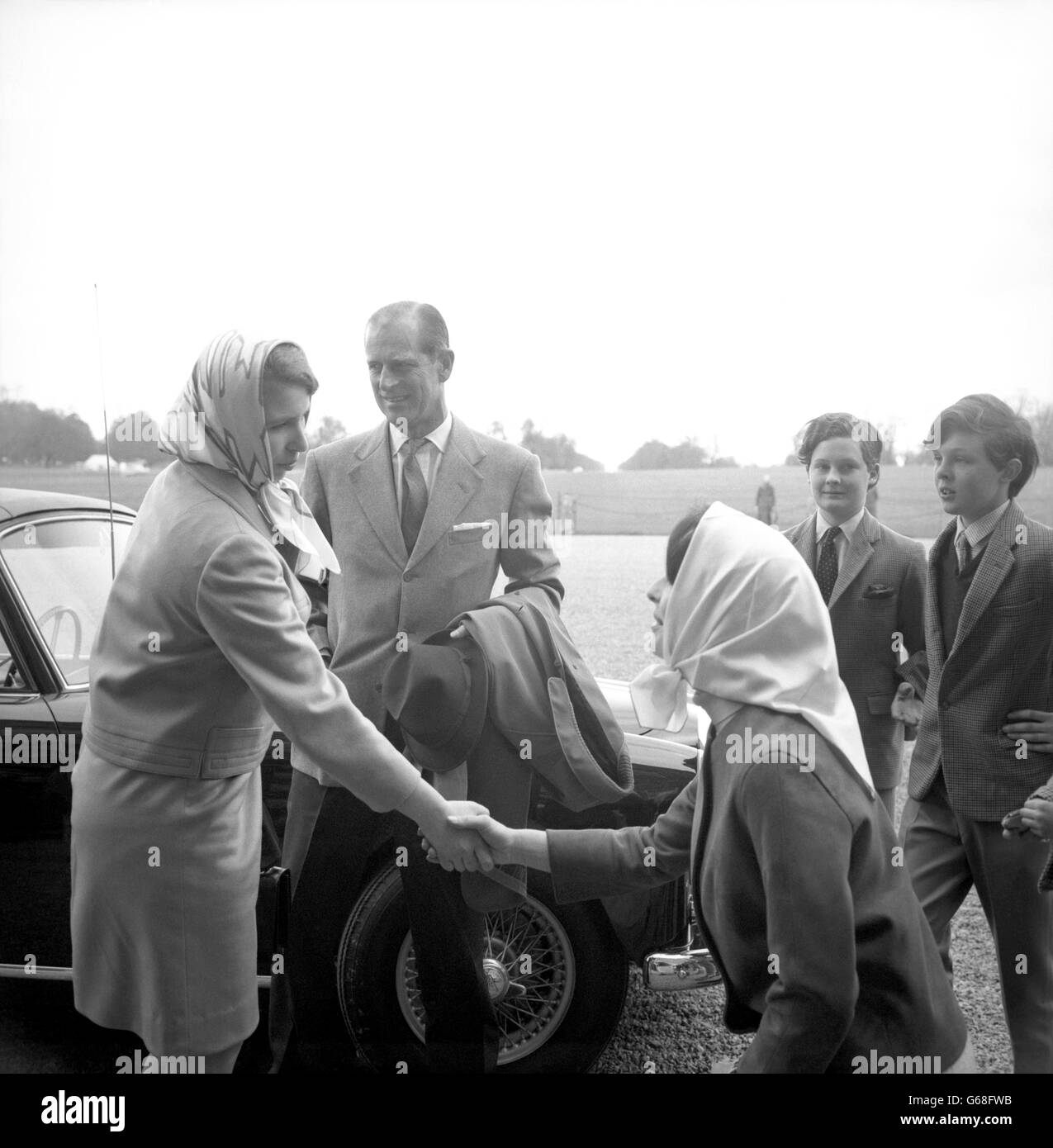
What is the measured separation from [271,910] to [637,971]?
0.94m

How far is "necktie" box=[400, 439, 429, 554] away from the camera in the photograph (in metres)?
2.36

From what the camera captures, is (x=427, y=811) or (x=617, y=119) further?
(x=617, y=119)

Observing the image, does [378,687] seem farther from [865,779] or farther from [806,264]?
[806,264]

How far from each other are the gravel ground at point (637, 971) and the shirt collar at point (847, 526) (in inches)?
16.1

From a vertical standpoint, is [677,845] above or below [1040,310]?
below

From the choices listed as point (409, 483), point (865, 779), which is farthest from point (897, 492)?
point (409, 483)

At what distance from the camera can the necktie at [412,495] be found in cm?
236

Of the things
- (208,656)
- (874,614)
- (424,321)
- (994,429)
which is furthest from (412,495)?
(994,429)

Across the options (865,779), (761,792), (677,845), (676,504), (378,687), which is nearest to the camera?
(761,792)

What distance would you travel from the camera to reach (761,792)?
175 centimetres

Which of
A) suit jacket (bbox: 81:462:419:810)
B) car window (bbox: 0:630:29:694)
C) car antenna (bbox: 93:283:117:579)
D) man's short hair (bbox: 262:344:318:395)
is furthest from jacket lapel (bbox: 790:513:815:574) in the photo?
car window (bbox: 0:630:29:694)

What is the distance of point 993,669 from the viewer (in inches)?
91.9

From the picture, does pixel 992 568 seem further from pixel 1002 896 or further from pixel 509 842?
pixel 509 842

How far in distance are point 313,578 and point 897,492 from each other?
142 cm
